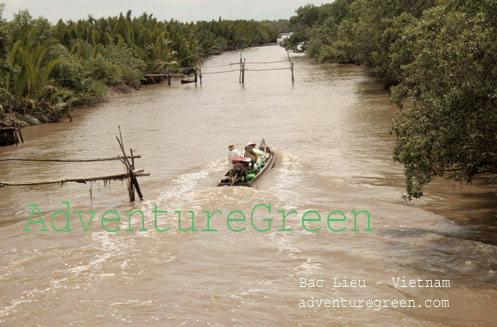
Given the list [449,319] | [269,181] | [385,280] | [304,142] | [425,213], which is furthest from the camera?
[304,142]

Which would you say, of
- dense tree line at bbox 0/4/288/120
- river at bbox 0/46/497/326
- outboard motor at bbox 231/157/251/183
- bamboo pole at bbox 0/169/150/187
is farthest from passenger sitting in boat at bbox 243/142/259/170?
dense tree line at bbox 0/4/288/120

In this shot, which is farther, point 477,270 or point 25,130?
point 25,130

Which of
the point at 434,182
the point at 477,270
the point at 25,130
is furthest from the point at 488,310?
the point at 25,130

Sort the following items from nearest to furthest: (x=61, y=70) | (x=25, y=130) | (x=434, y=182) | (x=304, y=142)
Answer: (x=434, y=182) → (x=304, y=142) → (x=25, y=130) → (x=61, y=70)

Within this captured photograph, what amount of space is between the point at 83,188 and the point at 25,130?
10940 mm

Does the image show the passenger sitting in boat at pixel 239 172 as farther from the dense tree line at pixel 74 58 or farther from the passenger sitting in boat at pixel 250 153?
the dense tree line at pixel 74 58

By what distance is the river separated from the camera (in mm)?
7973

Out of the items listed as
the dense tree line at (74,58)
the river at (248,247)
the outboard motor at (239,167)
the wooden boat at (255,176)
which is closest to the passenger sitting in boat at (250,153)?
the wooden boat at (255,176)

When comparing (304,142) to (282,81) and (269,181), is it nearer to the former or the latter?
(269,181)

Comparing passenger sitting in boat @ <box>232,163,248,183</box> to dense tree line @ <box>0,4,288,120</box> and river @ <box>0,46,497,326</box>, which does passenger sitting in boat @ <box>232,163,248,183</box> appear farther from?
dense tree line @ <box>0,4,288,120</box>

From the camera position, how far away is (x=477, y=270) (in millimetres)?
8797

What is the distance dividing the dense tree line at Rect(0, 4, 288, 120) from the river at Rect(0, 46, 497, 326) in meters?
4.85

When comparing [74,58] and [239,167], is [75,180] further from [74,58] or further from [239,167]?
[74,58]

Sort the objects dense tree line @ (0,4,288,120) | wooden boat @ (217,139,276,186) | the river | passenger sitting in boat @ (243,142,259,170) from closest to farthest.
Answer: the river, wooden boat @ (217,139,276,186), passenger sitting in boat @ (243,142,259,170), dense tree line @ (0,4,288,120)
